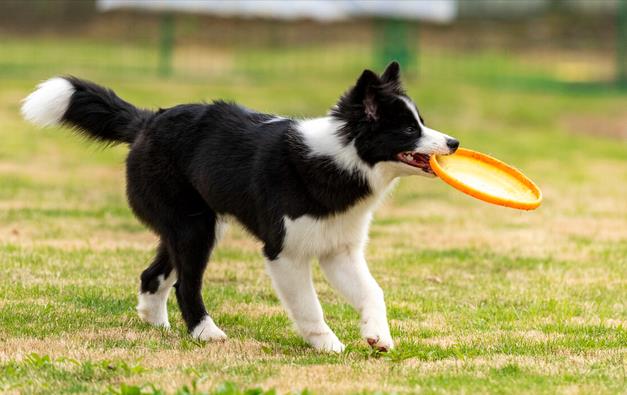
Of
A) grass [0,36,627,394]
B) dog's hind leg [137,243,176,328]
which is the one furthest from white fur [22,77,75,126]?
grass [0,36,627,394]

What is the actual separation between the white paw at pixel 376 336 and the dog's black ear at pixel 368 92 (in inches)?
44.5

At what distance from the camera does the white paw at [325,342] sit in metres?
6.31

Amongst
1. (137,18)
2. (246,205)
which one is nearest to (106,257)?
(246,205)

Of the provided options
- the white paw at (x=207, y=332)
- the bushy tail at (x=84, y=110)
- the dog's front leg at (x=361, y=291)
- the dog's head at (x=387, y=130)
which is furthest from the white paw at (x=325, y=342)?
the bushy tail at (x=84, y=110)

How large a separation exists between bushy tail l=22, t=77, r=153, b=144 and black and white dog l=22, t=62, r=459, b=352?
0.4 inches

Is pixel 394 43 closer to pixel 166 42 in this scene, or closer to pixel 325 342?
pixel 166 42

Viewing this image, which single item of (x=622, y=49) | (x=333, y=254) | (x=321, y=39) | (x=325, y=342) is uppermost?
(x=333, y=254)

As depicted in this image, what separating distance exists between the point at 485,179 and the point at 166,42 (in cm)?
1974

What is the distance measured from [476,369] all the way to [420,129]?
1.31 metres

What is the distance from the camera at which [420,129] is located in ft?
20.2

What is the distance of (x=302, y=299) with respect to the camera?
631 cm

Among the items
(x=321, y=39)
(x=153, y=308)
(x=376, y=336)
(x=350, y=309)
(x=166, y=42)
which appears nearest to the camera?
(x=376, y=336)

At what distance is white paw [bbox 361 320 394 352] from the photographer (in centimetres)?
625

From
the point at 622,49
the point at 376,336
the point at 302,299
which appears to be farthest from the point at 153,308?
the point at 622,49
